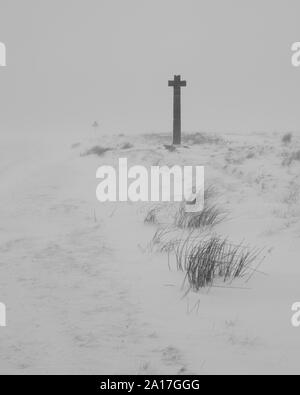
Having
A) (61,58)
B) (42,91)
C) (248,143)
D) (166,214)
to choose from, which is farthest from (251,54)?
(166,214)

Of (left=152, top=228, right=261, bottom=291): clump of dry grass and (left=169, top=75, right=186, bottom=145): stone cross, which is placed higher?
(left=169, top=75, right=186, bottom=145): stone cross

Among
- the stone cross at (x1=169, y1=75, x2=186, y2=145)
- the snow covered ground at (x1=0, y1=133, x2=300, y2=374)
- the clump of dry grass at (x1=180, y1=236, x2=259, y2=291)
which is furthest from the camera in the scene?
the stone cross at (x1=169, y1=75, x2=186, y2=145)

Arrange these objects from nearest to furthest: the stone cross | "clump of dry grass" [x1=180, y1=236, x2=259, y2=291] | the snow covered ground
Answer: the snow covered ground < "clump of dry grass" [x1=180, y1=236, x2=259, y2=291] < the stone cross

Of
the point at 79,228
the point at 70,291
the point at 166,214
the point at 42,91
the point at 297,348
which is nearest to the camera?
the point at 297,348

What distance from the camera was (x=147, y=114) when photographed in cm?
4734

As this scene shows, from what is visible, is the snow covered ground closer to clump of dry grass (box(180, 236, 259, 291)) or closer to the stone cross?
clump of dry grass (box(180, 236, 259, 291))

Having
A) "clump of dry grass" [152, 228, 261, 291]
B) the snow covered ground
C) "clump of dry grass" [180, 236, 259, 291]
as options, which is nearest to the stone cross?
the snow covered ground

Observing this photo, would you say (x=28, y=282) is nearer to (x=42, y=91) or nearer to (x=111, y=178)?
(x=111, y=178)

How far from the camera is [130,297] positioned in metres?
3.49

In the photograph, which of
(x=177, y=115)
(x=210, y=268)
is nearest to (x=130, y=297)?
(x=210, y=268)

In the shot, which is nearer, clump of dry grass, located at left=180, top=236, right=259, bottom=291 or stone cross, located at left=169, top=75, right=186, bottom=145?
clump of dry grass, located at left=180, top=236, right=259, bottom=291

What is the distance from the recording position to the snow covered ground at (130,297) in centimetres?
271

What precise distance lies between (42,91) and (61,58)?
5750 cm

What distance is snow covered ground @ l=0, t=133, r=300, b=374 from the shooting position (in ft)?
8.87
